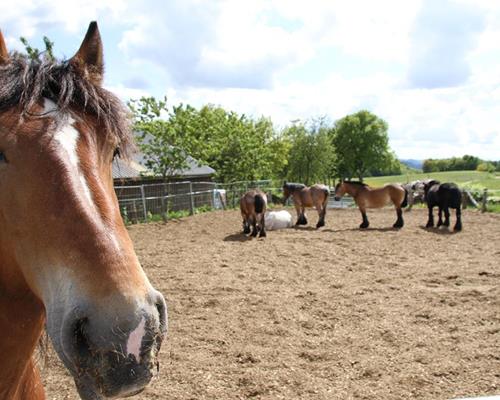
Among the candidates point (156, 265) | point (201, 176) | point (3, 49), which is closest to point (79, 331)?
point (3, 49)

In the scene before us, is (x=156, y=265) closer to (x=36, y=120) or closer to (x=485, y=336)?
(x=485, y=336)

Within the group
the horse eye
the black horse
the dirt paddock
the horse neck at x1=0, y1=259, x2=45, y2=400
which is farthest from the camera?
the black horse

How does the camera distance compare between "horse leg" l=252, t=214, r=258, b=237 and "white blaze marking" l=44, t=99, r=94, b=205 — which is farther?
"horse leg" l=252, t=214, r=258, b=237

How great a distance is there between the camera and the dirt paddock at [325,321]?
13.6ft

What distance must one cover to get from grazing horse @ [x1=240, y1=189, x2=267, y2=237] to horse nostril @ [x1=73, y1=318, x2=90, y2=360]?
38.4 feet

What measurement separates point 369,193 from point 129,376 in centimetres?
1492

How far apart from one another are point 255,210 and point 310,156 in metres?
30.7

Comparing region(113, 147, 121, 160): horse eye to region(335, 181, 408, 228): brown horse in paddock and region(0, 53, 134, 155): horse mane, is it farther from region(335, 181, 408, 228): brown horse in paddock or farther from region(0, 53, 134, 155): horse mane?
region(335, 181, 408, 228): brown horse in paddock

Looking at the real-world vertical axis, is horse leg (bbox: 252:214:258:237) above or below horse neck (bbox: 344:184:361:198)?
below

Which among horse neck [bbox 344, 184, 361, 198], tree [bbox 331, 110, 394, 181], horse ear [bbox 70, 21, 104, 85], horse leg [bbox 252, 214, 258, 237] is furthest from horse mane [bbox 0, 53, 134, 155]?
tree [bbox 331, 110, 394, 181]

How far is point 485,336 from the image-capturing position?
5.21m

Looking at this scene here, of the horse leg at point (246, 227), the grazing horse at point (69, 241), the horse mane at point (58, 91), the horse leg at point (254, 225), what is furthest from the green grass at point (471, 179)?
the grazing horse at point (69, 241)

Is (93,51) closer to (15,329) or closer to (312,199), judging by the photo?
(15,329)

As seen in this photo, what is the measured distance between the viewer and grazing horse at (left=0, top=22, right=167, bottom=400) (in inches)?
53.0
